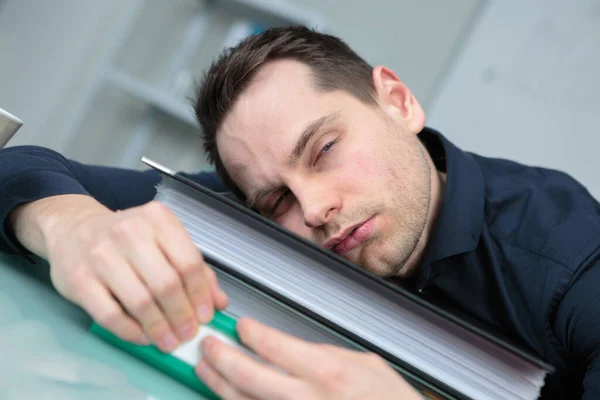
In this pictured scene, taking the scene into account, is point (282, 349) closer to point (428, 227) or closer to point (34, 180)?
point (34, 180)

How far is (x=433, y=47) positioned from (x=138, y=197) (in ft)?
3.39

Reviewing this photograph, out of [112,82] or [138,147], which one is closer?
[112,82]

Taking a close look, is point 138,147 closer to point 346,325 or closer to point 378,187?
point 378,187

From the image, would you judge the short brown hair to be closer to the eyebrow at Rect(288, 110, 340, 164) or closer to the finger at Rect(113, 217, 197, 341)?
the eyebrow at Rect(288, 110, 340, 164)

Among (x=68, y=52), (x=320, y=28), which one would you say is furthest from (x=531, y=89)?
(x=68, y=52)

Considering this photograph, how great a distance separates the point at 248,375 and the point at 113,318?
0.11m

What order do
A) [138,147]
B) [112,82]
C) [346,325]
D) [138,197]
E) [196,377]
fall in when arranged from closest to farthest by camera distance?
[196,377] < [346,325] < [138,197] < [112,82] < [138,147]

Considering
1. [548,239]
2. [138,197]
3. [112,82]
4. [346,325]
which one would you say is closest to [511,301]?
[548,239]

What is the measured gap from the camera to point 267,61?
0.94 metres

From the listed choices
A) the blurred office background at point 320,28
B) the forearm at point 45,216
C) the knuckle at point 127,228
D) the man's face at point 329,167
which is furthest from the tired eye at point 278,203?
the blurred office background at point 320,28

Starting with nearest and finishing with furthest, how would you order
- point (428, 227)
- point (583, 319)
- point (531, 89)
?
point (583, 319)
point (428, 227)
point (531, 89)

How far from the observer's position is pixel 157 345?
0.36 m

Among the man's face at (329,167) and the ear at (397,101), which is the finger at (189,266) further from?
the ear at (397,101)

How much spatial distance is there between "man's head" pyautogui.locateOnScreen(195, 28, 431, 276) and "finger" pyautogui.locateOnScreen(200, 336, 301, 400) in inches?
15.2
